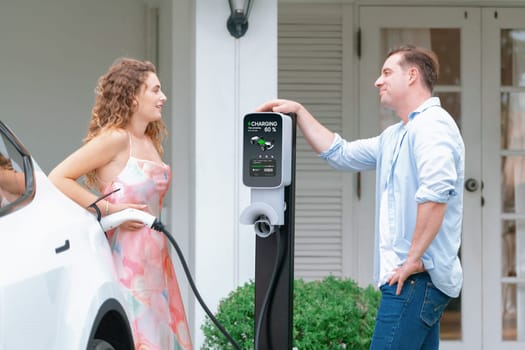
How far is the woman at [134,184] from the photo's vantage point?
4.16 metres

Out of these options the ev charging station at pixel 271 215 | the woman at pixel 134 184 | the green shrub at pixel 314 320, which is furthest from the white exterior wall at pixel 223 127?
the ev charging station at pixel 271 215

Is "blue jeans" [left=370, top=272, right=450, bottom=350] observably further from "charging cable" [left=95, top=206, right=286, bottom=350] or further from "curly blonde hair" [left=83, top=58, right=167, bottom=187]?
"curly blonde hair" [left=83, top=58, right=167, bottom=187]

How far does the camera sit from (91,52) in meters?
7.02

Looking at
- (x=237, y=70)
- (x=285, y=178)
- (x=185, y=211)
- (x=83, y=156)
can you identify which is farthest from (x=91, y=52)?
(x=285, y=178)

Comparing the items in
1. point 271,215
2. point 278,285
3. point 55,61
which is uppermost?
point 55,61

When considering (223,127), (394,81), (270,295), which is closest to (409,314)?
(270,295)

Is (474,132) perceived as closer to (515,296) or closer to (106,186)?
(515,296)

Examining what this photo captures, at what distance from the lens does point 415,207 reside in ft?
12.7

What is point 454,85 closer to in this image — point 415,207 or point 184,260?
point 415,207

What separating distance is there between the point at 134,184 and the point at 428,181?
48.3 inches

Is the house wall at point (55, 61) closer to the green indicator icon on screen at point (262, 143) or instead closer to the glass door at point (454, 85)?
the glass door at point (454, 85)

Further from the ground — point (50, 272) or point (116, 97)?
point (116, 97)

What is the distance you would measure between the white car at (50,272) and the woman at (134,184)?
2.03 ft

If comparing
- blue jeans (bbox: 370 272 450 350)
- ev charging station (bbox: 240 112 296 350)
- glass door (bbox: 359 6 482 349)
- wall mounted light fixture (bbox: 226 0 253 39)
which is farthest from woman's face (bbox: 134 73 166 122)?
glass door (bbox: 359 6 482 349)
